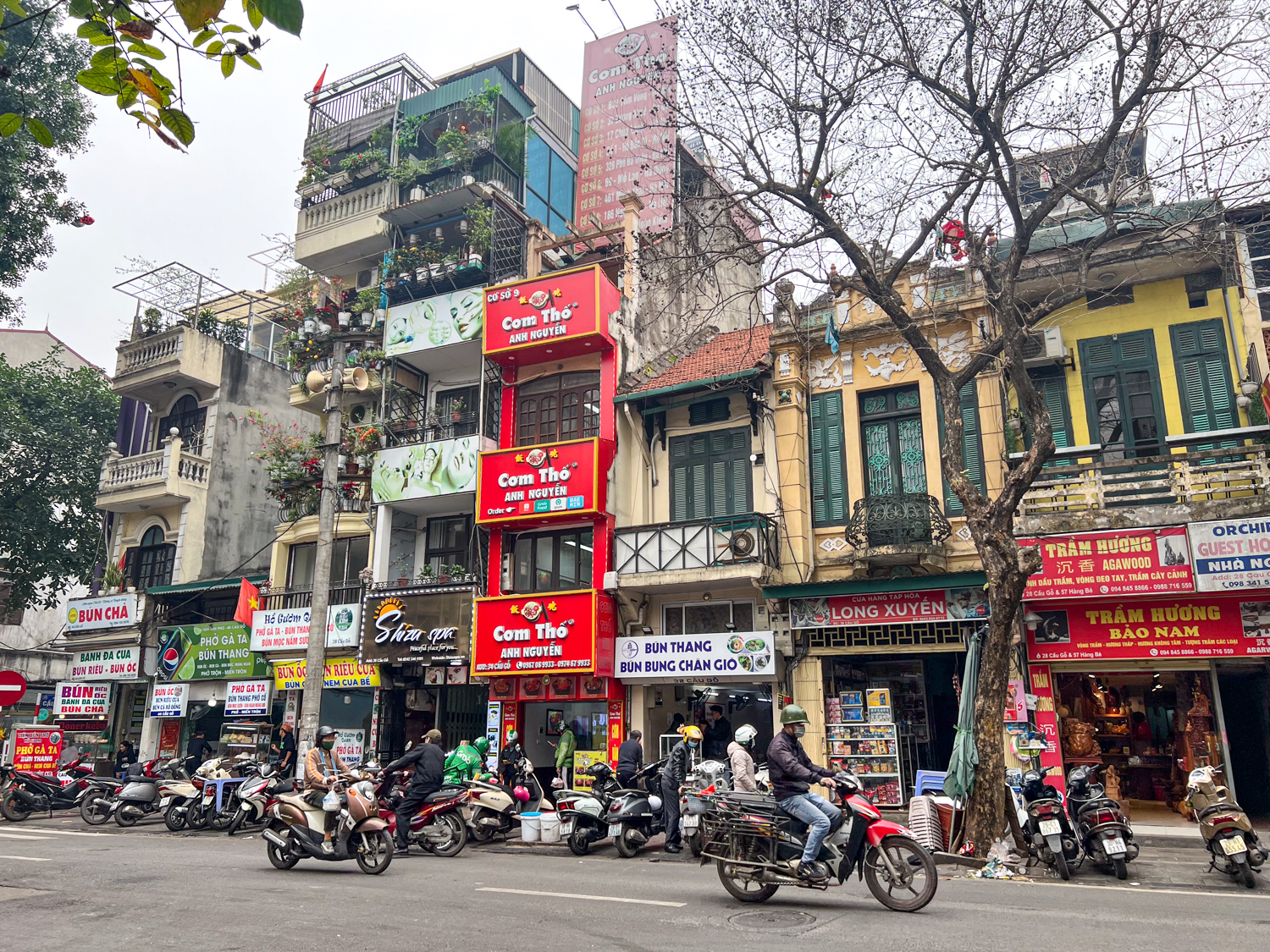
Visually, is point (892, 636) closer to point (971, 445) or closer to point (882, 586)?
point (882, 586)

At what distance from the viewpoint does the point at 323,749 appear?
13039mm

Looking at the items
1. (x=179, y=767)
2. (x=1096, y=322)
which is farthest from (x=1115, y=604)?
(x=179, y=767)

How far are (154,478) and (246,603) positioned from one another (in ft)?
17.5

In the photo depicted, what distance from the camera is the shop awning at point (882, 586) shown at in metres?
16.2

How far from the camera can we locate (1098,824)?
10133 millimetres

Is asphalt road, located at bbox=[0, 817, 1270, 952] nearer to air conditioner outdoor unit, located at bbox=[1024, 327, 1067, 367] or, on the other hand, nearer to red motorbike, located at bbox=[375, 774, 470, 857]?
red motorbike, located at bbox=[375, 774, 470, 857]

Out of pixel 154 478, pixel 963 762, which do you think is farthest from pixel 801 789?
pixel 154 478

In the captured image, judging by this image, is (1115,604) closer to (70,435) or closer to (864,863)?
(864,863)

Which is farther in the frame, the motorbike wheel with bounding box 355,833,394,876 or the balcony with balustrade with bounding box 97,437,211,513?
the balcony with balustrade with bounding box 97,437,211,513

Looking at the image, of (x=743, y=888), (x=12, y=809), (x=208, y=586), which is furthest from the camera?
(x=208, y=586)

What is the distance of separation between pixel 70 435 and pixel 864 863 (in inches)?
1095

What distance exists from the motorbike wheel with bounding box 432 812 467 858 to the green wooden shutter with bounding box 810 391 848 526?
908 centimetres

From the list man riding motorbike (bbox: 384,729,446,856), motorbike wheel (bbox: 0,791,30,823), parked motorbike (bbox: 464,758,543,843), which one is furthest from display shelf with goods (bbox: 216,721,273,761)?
man riding motorbike (bbox: 384,729,446,856)

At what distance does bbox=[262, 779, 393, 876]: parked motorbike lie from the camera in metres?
10.3
